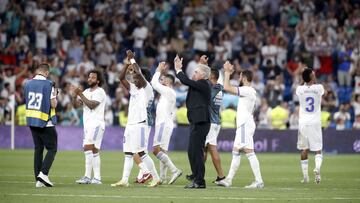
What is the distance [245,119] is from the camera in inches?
881

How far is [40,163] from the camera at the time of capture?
2139 cm

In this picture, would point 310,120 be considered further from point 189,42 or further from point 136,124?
point 189,42

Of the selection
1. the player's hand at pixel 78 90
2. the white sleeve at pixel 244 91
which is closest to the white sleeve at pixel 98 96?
the player's hand at pixel 78 90

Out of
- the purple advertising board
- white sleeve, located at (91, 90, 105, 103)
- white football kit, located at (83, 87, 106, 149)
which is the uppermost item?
white sleeve, located at (91, 90, 105, 103)

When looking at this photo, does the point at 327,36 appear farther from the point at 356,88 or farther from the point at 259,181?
the point at 259,181

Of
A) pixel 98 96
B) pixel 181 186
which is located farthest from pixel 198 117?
pixel 98 96

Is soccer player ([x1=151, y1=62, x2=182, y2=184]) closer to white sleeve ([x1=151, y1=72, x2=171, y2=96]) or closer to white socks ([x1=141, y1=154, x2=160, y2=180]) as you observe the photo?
white sleeve ([x1=151, y1=72, x2=171, y2=96])

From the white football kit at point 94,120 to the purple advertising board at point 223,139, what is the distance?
14.7 meters

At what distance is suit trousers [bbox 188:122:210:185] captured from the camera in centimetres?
2094

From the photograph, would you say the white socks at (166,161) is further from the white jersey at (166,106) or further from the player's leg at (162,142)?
the white jersey at (166,106)

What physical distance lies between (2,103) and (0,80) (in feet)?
6.16

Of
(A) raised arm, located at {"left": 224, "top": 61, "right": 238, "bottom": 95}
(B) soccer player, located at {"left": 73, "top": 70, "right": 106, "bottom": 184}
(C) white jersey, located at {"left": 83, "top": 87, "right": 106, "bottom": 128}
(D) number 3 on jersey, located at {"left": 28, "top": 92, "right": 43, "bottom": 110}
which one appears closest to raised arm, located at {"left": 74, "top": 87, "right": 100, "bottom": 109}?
(B) soccer player, located at {"left": 73, "top": 70, "right": 106, "bottom": 184}

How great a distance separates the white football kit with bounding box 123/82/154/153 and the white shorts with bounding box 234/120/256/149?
84.5 inches

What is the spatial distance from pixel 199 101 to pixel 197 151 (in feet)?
3.40
